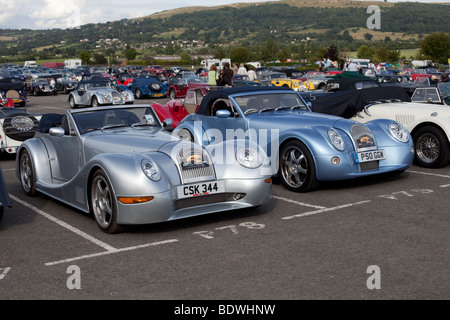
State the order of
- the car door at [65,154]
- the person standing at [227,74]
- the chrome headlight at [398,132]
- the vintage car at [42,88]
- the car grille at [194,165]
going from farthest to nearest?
the vintage car at [42,88]
the person standing at [227,74]
the chrome headlight at [398,132]
the car door at [65,154]
the car grille at [194,165]

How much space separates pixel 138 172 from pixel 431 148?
6312 mm

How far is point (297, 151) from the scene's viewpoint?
321 inches

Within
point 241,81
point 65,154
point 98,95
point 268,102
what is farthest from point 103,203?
point 241,81

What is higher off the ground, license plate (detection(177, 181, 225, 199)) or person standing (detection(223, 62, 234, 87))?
person standing (detection(223, 62, 234, 87))

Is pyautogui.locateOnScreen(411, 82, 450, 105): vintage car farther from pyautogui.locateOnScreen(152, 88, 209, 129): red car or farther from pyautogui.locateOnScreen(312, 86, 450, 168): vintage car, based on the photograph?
pyautogui.locateOnScreen(152, 88, 209, 129): red car

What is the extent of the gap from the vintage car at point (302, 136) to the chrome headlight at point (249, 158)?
1558mm

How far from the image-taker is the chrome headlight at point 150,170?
18.8 ft

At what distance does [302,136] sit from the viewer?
798 centimetres

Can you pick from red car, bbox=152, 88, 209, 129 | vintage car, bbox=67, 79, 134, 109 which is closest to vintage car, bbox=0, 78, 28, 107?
vintage car, bbox=67, 79, 134, 109

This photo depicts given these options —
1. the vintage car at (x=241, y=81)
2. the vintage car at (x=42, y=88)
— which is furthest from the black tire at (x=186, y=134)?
the vintage car at (x=42, y=88)

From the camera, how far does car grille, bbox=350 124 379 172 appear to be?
8.08 meters

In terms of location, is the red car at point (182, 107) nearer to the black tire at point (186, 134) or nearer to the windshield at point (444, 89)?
the black tire at point (186, 134)

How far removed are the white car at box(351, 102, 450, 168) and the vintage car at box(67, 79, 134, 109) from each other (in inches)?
643
